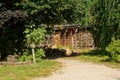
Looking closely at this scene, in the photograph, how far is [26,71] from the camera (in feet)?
63.1

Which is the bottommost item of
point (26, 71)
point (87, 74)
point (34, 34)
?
point (87, 74)

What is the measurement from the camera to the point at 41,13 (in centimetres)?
2494

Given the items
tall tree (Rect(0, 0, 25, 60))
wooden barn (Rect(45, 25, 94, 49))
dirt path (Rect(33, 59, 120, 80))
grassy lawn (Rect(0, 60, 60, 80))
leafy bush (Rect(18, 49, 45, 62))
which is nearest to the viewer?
dirt path (Rect(33, 59, 120, 80))

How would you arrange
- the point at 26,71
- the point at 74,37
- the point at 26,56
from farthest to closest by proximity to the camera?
the point at 74,37, the point at 26,56, the point at 26,71

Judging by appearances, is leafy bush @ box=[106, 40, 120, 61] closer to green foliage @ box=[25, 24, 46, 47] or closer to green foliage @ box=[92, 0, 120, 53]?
green foliage @ box=[92, 0, 120, 53]

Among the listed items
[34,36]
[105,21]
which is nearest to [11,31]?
[34,36]

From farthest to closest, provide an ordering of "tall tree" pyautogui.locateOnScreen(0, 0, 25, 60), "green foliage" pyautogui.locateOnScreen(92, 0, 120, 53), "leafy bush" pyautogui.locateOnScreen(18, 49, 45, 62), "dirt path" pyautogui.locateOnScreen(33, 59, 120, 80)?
1. "green foliage" pyautogui.locateOnScreen(92, 0, 120, 53)
2. "leafy bush" pyautogui.locateOnScreen(18, 49, 45, 62)
3. "tall tree" pyautogui.locateOnScreen(0, 0, 25, 60)
4. "dirt path" pyautogui.locateOnScreen(33, 59, 120, 80)

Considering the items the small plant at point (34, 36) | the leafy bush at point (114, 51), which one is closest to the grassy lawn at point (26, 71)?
the small plant at point (34, 36)

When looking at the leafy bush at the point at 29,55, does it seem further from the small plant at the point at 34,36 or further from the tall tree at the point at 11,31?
the tall tree at the point at 11,31

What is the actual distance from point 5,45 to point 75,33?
49.8 feet

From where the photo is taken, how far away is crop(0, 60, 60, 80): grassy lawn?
17.5 meters

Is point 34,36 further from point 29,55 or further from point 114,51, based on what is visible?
point 114,51

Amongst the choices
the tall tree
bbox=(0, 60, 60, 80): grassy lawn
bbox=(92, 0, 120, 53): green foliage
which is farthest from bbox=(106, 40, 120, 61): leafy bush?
the tall tree

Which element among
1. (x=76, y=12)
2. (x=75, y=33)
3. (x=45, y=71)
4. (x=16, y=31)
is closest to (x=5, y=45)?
(x=16, y=31)
